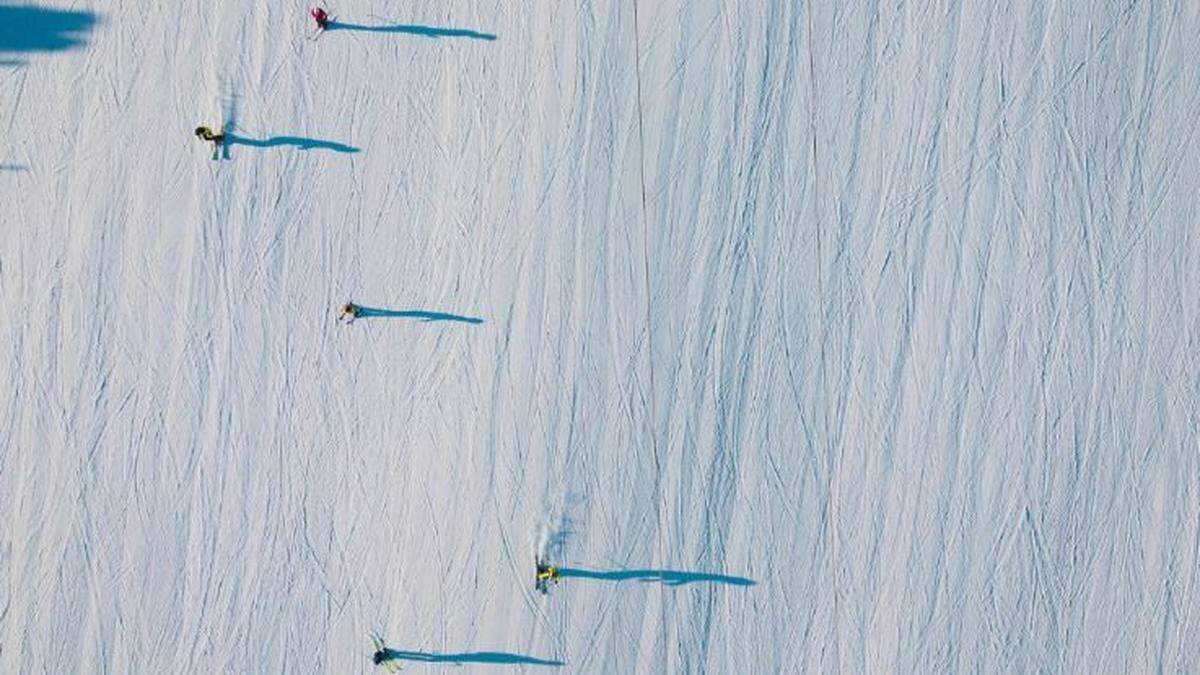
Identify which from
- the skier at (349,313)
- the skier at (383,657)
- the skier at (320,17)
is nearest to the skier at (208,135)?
the skier at (320,17)

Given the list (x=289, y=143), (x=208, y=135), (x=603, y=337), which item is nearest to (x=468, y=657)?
(x=603, y=337)

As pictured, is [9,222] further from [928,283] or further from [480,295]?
[928,283]

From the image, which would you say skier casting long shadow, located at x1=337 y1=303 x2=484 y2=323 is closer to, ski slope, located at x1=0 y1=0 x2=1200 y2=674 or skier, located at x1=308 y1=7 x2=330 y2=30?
ski slope, located at x1=0 y1=0 x2=1200 y2=674

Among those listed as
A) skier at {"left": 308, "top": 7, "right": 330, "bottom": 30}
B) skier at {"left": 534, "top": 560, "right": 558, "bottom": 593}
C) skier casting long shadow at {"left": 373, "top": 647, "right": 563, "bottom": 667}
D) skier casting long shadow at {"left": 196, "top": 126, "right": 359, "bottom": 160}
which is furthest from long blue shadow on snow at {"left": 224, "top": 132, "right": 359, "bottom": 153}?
skier casting long shadow at {"left": 373, "top": 647, "right": 563, "bottom": 667}

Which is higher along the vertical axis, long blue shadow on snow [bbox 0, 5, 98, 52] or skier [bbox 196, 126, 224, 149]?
long blue shadow on snow [bbox 0, 5, 98, 52]

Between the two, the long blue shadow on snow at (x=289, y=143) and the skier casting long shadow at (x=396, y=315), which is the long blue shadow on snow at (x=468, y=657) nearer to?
the skier casting long shadow at (x=396, y=315)

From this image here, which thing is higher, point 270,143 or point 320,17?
point 320,17

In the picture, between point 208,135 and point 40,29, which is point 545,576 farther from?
point 40,29
